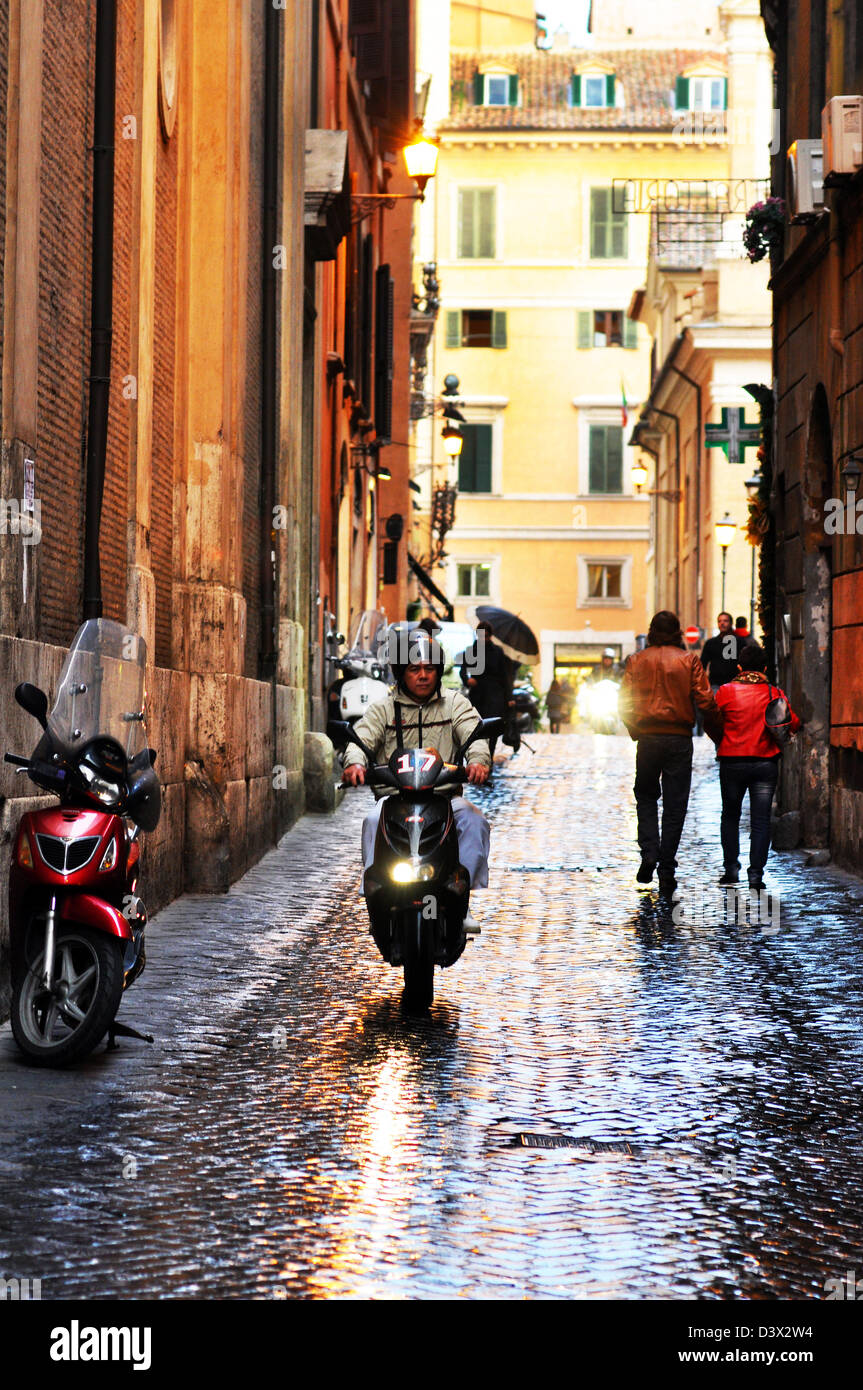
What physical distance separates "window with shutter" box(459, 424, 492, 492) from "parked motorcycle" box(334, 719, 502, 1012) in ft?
168

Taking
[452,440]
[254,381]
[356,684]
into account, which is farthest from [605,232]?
[254,381]

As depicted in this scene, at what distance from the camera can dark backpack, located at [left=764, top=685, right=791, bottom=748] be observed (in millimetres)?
Result: 12680

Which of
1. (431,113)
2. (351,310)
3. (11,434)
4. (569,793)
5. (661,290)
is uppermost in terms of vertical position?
(431,113)

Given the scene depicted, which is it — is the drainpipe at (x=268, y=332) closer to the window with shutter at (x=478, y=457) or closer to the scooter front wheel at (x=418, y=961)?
the scooter front wheel at (x=418, y=961)

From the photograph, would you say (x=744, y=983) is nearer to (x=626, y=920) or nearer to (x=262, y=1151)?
(x=626, y=920)

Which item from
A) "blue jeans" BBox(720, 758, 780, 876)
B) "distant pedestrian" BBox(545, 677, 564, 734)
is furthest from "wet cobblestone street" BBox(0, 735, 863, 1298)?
"distant pedestrian" BBox(545, 677, 564, 734)

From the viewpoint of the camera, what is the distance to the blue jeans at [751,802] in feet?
41.1

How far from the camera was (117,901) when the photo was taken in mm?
6938

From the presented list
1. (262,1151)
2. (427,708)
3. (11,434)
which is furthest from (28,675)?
(262,1151)

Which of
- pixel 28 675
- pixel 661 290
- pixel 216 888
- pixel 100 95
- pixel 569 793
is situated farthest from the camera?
pixel 661 290

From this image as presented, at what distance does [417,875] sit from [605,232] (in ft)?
174

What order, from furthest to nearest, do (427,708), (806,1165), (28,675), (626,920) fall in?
1. (626,920)
2. (427,708)
3. (28,675)
4. (806,1165)

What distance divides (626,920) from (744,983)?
7.37 feet

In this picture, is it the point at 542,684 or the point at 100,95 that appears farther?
the point at 542,684
